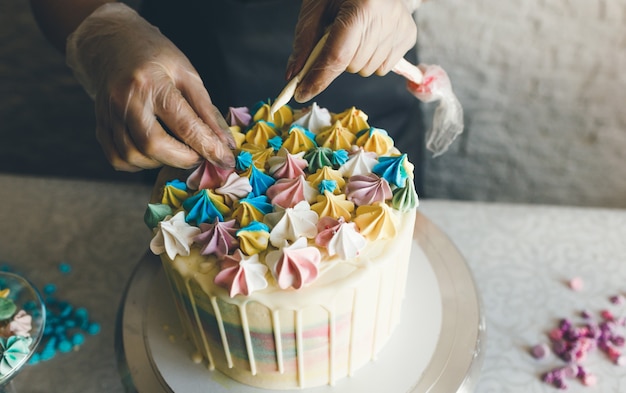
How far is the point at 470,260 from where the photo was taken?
4.64 ft

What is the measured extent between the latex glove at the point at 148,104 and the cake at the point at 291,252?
8 cm

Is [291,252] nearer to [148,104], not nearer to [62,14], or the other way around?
[148,104]

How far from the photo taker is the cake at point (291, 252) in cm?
93

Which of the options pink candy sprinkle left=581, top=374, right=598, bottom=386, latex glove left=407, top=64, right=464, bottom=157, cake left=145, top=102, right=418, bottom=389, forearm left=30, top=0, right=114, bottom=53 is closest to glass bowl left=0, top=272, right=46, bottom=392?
A: cake left=145, top=102, right=418, bottom=389

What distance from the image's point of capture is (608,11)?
1766mm

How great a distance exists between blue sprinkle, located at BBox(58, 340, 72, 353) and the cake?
302mm

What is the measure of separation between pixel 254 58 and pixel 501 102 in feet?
3.26

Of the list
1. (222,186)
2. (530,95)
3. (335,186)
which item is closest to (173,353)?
→ (222,186)

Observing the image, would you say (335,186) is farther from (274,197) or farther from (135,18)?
(135,18)

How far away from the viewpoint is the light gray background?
1.84 m

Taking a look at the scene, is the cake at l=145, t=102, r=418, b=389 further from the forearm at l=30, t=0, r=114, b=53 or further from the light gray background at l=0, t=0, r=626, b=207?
the light gray background at l=0, t=0, r=626, b=207

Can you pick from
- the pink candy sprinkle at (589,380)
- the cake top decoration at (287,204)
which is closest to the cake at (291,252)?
the cake top decoration at (287,204)

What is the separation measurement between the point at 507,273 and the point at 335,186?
0.57 m

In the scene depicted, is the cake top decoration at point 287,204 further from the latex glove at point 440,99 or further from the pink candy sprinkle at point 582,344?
the pink candy sprinkle at point 582,344
